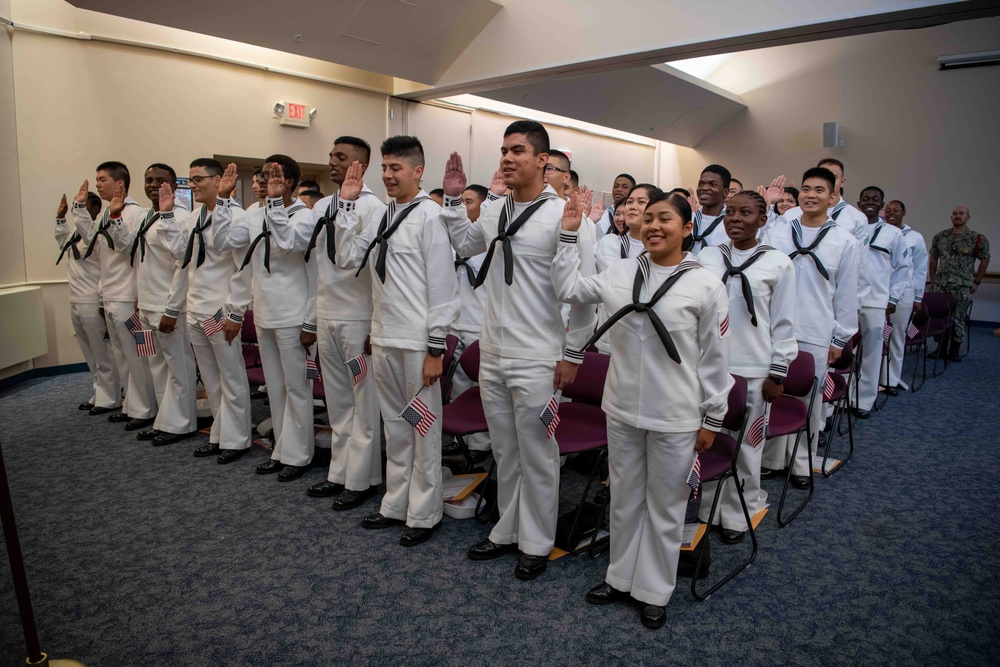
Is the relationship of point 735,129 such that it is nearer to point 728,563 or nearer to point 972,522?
point 972,522

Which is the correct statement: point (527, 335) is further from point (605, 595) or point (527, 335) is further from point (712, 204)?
point (712, 204)

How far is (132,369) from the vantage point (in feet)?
17.1

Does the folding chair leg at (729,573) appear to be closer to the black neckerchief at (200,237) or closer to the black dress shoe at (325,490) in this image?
the black dress shoe at (325,490)

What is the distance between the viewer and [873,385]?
576 centimetres

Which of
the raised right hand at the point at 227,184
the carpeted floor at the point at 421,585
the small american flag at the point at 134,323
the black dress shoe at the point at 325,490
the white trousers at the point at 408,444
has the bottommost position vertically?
the carpeted floor at the point at 421,585

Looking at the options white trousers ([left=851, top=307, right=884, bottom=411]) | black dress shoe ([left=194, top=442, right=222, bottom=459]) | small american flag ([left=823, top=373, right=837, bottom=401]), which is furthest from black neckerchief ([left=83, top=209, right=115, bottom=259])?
white trousers ([left=851, top=307, right=884, bottom=411])

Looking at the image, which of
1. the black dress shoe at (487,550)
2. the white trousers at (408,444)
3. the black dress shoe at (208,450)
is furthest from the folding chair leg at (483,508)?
the black dress shoe at (208,450)

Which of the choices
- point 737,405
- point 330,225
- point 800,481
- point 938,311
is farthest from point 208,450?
point 938,311

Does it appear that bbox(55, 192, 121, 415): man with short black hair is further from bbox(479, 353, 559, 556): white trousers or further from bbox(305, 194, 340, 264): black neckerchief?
bbox(479, 353, 559, 556): white trousers

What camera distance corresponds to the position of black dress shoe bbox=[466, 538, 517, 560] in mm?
3070

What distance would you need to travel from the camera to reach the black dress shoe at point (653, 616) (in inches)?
100

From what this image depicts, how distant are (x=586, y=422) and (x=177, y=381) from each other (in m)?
3.20

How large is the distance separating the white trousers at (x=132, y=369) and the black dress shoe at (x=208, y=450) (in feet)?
3.31

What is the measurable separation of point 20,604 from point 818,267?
4023 mm
